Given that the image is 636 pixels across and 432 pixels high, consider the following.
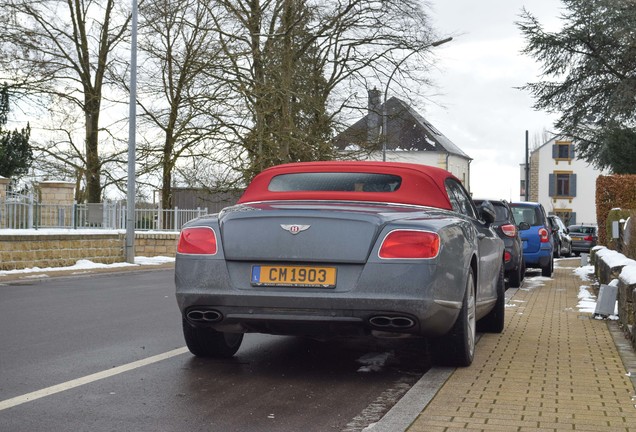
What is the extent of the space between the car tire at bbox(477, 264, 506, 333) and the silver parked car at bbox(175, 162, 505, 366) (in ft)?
8.20

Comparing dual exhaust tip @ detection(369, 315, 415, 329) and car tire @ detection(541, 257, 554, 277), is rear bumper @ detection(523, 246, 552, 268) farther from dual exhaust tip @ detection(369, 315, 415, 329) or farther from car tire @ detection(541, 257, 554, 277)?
dual exhaust tip @ detection(369, 315, 415, 329)

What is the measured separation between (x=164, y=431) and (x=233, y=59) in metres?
27.1

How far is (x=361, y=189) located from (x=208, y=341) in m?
1.65

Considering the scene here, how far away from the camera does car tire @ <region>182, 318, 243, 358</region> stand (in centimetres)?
730

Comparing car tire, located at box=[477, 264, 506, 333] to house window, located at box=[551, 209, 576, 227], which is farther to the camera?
house window, located at box=[551, 209, 576, 227]

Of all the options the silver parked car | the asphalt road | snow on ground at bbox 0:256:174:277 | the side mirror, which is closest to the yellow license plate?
the silver parked car

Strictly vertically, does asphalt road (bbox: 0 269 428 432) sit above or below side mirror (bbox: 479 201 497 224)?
below

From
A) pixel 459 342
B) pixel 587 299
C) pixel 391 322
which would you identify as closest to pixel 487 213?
pixel 459 342

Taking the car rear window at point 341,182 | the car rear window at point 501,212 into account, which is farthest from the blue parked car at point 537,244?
the car rear window at point 341,182

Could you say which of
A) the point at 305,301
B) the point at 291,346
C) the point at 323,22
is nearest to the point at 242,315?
the point at 305,301

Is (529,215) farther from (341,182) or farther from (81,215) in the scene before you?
(341,182)

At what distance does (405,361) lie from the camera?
772cm

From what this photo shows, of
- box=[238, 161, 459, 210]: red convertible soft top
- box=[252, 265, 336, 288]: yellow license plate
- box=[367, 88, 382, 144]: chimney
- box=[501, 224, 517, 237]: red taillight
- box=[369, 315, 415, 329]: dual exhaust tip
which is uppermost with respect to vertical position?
box=[367, 88, 382, 144]: chimney

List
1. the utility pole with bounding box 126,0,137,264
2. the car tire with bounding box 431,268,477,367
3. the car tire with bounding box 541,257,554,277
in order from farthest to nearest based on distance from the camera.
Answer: the utility pole with bounding box 126,0,137,264 < the car tire with bounding box 541,257,554,277 < the car tire with bounding box 431,268,477,367
